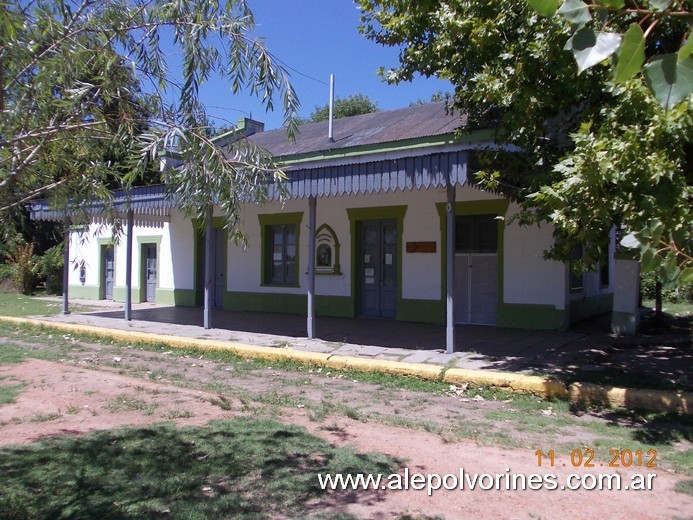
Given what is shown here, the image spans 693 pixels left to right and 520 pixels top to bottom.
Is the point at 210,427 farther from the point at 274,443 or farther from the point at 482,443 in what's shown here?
the point at 482,443

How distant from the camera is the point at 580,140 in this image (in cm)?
537

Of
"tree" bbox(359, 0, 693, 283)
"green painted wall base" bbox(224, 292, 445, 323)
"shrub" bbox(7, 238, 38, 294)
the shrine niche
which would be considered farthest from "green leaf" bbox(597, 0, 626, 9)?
"shrub" bbox(7, 238, 38, 294)

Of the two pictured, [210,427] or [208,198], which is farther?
[210,427]

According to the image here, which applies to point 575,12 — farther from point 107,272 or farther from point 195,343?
point 107,272

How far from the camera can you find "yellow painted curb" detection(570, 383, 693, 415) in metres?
6.03

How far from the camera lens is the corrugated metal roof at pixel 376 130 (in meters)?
12.0

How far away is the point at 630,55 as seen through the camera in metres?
1.58

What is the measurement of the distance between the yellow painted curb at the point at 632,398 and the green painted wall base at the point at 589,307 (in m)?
5.76

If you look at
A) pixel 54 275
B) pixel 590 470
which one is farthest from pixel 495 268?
pixel 54 275

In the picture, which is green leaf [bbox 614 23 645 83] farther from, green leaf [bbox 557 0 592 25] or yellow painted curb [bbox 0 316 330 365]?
yellow painted curb [bbox 0 316 330 365]

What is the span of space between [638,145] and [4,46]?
523 centimetres

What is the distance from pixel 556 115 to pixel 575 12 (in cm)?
615

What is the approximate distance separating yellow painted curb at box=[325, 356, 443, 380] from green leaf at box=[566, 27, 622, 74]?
6398 mm

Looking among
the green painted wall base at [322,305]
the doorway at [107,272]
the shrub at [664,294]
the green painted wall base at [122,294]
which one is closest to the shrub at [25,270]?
the doorway at [107,272]
